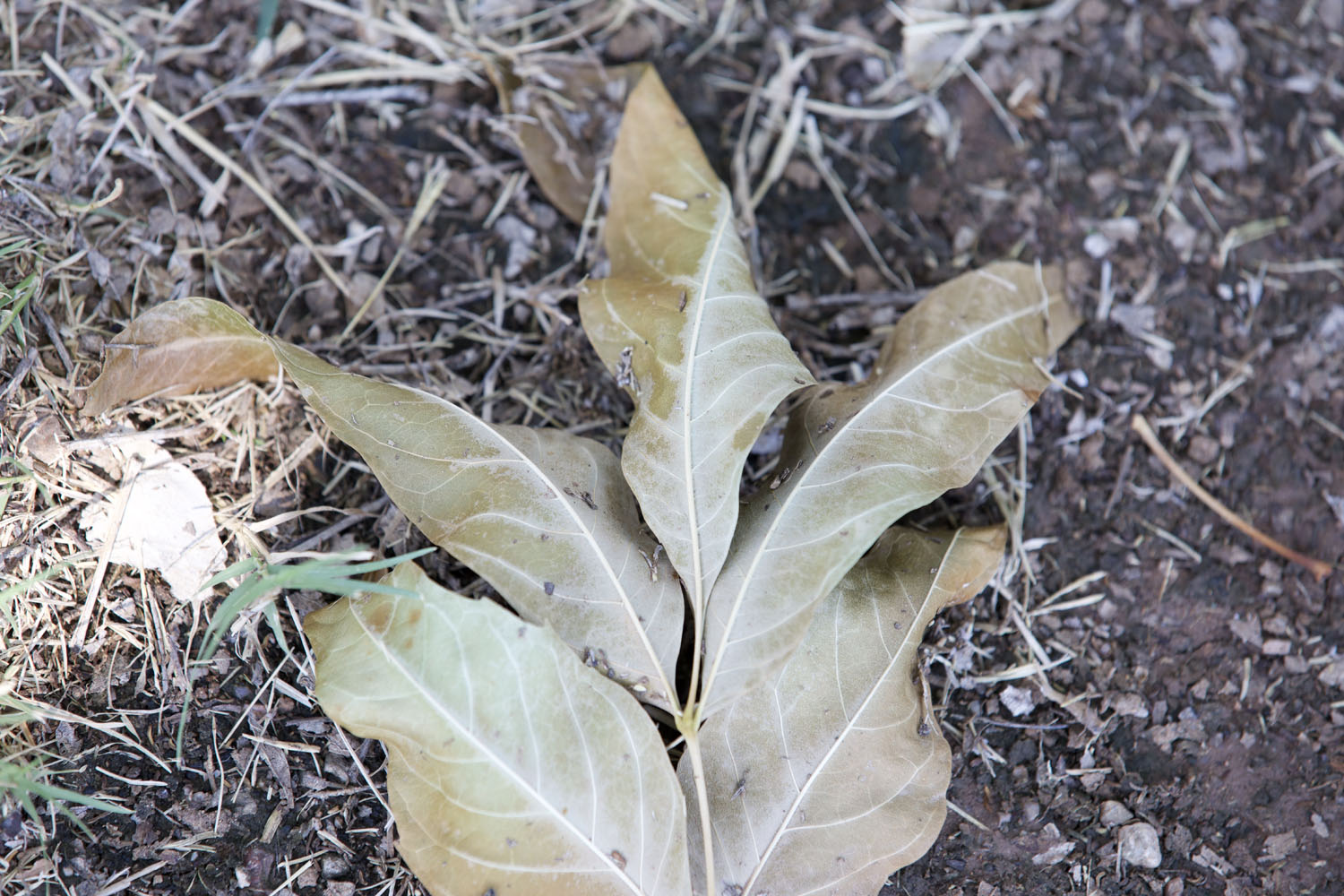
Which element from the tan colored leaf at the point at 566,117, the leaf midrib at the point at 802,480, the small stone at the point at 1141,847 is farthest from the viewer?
the tan colored leaf at the point at 566,117

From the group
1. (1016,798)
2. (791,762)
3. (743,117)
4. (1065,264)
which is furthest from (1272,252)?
(791,762)

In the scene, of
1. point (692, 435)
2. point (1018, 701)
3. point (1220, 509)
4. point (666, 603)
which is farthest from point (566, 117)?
point (1220, 509)

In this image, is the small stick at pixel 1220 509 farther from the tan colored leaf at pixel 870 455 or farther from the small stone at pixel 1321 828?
the small stone at pixel 1321 828

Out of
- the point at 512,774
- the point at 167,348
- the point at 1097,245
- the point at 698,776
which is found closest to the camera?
the point at 512,774

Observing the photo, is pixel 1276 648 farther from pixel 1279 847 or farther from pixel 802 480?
pixel 802 480

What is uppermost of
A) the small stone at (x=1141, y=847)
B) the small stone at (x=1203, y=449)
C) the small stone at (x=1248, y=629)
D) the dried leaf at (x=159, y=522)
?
the dried leaf at (x=159, y=522)

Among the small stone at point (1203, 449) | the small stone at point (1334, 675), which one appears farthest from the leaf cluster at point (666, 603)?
the small stone at point (1334, 675)
